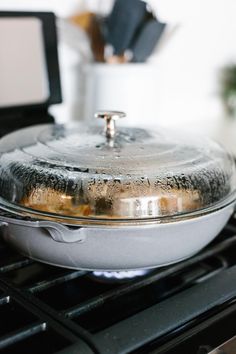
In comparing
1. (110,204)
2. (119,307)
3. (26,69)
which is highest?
(26,69)

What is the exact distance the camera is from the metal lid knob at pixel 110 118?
632mm

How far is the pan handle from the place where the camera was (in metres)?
0.50

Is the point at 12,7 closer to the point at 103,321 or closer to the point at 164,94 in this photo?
the point at 164,94

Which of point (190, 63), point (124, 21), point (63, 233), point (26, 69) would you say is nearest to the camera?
point (63, 233)

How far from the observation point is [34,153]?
24.1 inches

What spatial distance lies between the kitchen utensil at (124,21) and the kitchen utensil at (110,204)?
398mm

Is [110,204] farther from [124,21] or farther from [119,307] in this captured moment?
[124,21]

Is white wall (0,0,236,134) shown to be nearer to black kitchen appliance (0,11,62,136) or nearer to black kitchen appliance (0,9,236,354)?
black kitchen appliance (0,11,62,136)

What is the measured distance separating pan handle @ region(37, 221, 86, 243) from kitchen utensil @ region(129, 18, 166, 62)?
22.6 inches

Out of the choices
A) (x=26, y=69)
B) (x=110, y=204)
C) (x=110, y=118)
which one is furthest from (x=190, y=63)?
(x=110, y=204)

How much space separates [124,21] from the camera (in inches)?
38.1

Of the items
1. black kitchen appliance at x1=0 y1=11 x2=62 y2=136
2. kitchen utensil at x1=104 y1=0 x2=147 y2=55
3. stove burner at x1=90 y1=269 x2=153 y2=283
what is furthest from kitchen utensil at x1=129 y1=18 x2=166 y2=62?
stove burner at x1=90 y1=269 x2=153 y2=283

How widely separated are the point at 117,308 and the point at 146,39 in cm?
60

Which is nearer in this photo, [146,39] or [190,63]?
[146,39]
